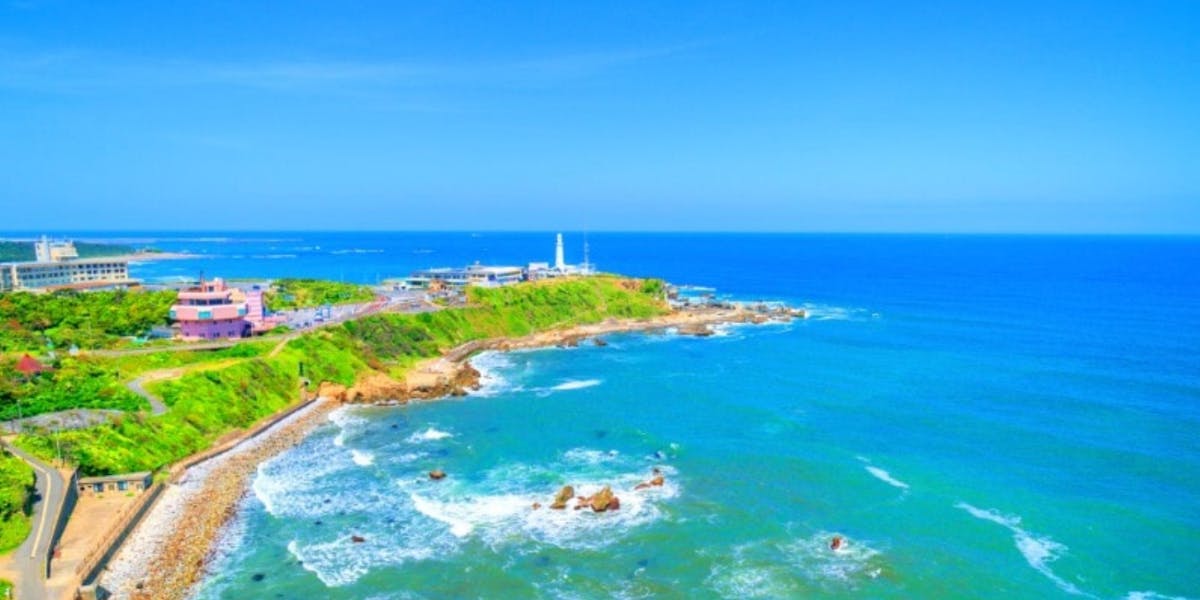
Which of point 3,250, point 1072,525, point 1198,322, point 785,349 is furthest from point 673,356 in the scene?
point 3,250

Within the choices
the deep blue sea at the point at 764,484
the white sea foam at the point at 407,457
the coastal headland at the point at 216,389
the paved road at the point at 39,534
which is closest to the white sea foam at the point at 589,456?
the deep blue sea at the point at 764,484

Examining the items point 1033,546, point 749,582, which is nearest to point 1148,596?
point 1033,546

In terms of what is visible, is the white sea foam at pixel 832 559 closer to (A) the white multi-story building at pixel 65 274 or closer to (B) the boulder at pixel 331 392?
(B) the boulder at pixel 331 392

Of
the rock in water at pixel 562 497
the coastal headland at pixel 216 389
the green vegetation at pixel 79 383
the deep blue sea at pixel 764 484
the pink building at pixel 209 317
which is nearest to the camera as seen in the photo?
the deep blue sea at pixel 764 484

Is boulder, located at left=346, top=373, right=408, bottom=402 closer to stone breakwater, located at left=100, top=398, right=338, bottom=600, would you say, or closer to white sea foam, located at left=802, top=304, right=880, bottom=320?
stone breakwater, located at left=100, top=398, right=338, bottom=600

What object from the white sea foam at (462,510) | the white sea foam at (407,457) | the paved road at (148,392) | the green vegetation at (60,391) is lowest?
the white sea foam at (407,457)

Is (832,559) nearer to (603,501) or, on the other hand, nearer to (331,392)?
(603,501)
